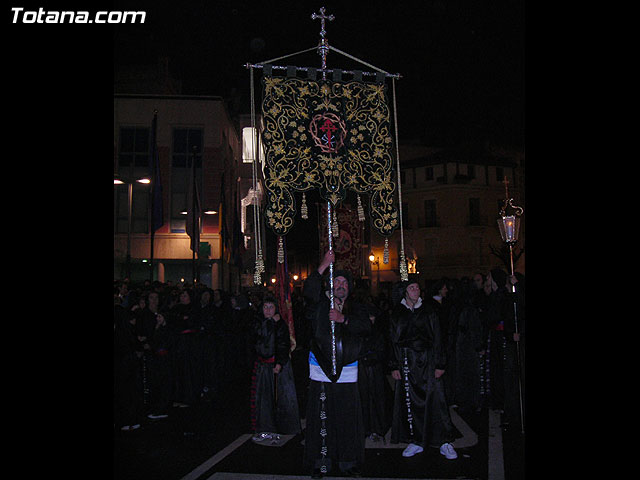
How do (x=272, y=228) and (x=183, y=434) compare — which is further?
(x=183, y=434)

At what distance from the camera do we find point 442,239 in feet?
142

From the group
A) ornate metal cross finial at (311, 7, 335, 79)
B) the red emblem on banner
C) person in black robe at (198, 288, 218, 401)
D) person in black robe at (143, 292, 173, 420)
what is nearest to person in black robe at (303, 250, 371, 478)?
the red emblem on banner

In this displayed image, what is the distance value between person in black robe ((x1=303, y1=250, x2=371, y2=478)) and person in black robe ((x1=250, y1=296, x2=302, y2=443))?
5.37ft

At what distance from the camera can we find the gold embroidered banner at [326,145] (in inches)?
252

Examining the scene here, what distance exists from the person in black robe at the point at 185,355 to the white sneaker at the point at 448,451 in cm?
530

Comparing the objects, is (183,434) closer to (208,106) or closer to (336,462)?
(336,462)

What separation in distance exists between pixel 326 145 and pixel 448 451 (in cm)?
381

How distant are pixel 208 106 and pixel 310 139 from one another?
23.3 m

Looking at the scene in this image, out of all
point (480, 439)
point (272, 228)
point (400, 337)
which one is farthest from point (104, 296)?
point (480, 439)

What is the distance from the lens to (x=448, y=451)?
6.46 m

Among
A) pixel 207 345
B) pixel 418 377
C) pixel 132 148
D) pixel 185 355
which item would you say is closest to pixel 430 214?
pixel 132 148

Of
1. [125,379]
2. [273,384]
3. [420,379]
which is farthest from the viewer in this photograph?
[125,379]

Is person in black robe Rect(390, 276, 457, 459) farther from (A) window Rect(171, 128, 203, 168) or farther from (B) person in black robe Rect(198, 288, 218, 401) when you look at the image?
(A) window Rect(171, 128, 203, 168)

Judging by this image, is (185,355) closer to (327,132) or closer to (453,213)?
(327,132)
